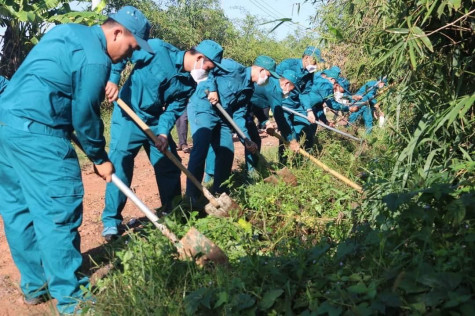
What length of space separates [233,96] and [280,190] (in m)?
1.99

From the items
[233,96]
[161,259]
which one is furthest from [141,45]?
[233,96]

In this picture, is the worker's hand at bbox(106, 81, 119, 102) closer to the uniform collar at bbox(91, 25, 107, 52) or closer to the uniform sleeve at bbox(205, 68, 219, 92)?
the uniform collar at bbox(91, 25, 107, 52)

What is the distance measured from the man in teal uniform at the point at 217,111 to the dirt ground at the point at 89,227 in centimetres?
83

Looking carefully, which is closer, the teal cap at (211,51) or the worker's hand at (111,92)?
the worker's hand at (111,92)

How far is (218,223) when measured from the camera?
189 inches

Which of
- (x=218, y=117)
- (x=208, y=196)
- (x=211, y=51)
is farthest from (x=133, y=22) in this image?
(x=218, y=117)

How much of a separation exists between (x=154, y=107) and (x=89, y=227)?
141 cm

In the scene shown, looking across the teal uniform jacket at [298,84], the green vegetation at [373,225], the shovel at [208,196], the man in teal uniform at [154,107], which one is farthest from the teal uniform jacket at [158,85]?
the teal uniform jacket at [298,84]

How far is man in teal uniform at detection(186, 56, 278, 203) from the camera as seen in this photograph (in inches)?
263

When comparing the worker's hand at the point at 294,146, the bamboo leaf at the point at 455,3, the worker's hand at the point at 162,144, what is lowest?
the worker's hand at the point at 294,146

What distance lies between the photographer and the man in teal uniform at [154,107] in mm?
5566

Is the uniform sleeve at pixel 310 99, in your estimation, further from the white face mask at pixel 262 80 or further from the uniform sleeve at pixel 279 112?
the white face mask at pixel 262 80

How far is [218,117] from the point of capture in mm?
7016

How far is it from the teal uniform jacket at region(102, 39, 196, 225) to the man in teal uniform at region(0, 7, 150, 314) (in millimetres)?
1707
